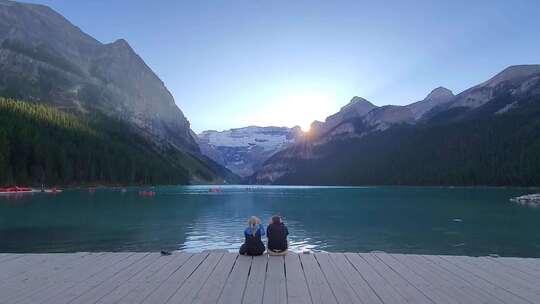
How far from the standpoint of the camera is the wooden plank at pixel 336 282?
39.5 feet

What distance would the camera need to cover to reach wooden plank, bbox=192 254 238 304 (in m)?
Answer: 11.9

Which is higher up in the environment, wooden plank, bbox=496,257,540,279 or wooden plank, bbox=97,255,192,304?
wooden plank, bbox=97,255,192,304

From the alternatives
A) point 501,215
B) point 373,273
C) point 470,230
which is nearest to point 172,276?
point 373,273

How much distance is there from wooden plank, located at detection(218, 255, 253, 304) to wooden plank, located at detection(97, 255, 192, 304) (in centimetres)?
251

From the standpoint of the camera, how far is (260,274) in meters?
14.9

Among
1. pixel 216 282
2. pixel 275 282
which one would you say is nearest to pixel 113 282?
pixel 216 282

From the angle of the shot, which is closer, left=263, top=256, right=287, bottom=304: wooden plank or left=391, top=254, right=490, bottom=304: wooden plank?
left=263, top=256, right=287, bottom=304: wooden plank

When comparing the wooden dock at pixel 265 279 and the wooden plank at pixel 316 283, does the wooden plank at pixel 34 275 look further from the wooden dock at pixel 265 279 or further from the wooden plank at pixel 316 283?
the wooden plank at pixel 316 283

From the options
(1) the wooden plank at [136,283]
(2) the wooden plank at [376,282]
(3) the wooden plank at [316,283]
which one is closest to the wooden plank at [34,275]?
(1) the wooden plank at [136,283]

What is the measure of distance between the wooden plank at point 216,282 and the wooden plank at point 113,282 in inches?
103

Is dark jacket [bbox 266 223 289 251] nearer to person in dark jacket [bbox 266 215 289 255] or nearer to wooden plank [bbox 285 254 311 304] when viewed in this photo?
person in dark jacket [bbox 266 215 289 255]

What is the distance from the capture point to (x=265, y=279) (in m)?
14.2

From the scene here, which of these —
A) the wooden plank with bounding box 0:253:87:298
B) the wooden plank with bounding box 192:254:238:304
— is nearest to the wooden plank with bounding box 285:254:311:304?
the wooden plank with bounding box 192:254:238:304

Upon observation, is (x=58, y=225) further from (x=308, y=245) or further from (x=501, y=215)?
(x=501, y=215)
